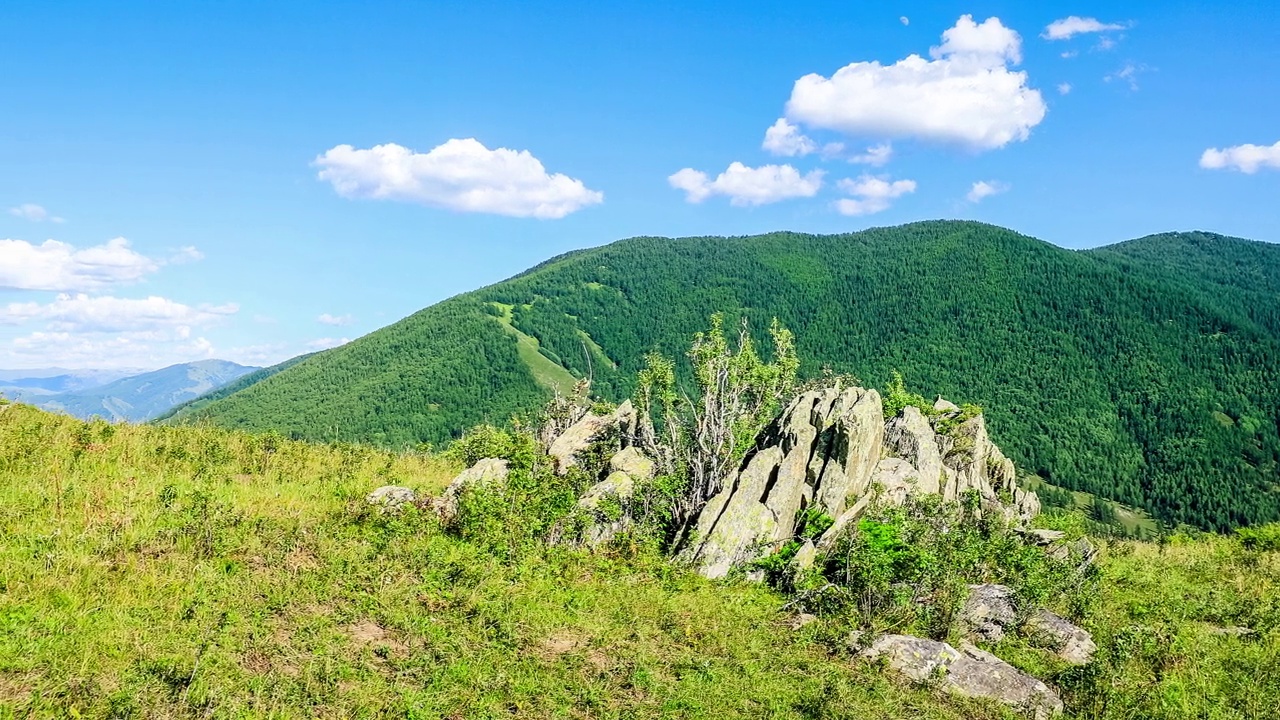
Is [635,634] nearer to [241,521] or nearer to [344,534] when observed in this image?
[344,534]

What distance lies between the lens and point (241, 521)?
47.1 ft

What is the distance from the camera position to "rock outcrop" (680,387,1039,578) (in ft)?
64.4

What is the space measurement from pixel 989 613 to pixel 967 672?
4102mm

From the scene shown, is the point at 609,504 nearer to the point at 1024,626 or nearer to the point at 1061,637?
the point at 1024,626

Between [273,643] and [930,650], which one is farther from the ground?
[273,643]

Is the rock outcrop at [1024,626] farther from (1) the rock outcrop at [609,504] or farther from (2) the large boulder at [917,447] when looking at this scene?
(1) the rock outcrop at [609,504]

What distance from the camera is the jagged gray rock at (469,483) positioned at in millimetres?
18297

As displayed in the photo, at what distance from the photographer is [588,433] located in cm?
3009

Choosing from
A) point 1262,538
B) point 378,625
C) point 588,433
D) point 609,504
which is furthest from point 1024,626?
point 1262,538

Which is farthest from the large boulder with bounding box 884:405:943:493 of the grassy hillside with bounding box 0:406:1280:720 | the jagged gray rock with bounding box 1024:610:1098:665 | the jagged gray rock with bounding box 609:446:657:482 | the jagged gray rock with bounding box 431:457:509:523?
the jagged gray rock with bounding box 431:457:509:523

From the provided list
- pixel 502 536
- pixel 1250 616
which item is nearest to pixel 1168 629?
pixel 1250 616

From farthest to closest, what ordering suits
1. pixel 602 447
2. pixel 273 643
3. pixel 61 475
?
1. pixel 602 447
2. pixel 61 475
3. pixel 273 643

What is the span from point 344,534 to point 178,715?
23.0 ft

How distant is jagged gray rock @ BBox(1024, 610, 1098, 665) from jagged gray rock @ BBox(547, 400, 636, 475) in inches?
652
